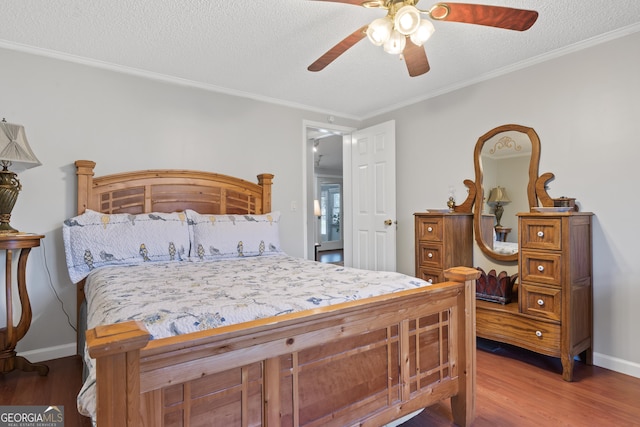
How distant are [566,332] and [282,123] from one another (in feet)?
10.4

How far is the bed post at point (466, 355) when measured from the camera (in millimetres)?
1708

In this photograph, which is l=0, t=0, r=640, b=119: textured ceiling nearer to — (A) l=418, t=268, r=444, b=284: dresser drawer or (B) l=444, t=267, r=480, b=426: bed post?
(B) l=444, t=267, r=480, b=426: bed post

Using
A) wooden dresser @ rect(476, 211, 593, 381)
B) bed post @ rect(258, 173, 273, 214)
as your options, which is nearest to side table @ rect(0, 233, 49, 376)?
bed post @ rect(258, 173, 273, 214)

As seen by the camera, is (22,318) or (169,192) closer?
(22,318)

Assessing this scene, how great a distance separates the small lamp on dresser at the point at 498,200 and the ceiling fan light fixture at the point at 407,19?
195 centimetres

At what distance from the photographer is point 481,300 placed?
2.85 meters

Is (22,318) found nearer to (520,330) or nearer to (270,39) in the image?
(270,39)

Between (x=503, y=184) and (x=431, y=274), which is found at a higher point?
(x=503, y=184)

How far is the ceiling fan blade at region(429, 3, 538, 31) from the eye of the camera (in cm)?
157

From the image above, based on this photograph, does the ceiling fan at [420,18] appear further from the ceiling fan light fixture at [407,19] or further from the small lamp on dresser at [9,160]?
the small lamp on dresser at [9,160]

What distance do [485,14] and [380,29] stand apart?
0.48 m

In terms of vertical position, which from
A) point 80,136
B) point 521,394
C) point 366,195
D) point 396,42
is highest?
point 396,42

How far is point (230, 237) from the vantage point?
9.42 feet

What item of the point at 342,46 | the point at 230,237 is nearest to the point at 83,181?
the point at 230,237
